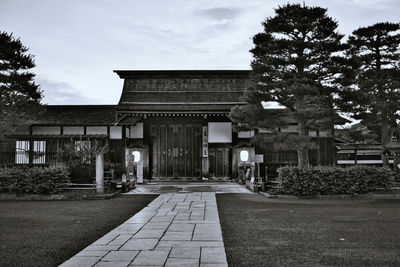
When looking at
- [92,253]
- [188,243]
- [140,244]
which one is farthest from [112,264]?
[188,243]

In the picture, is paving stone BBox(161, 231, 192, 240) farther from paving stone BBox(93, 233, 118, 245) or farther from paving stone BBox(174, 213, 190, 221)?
paving stone BBox(174, 213, 190, 221)

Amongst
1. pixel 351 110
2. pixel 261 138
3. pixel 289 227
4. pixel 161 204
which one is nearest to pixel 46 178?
pixel 161 204

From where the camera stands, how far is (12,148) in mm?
19188

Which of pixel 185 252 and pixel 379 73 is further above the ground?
pixel 379 73

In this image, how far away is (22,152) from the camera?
1920cm

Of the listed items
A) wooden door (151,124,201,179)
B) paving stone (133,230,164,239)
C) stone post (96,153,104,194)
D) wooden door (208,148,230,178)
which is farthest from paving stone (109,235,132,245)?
wooden door (151,124,201,179)

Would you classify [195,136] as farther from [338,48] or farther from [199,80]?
[338,48]

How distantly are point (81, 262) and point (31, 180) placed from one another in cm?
857

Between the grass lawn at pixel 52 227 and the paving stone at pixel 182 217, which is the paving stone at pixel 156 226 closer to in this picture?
the paving stone at pixel 182 217

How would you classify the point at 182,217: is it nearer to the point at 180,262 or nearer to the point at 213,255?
the point at 213,255

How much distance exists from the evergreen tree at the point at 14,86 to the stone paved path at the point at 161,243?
10238mm

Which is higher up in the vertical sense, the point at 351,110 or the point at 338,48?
Result: the point at 338,48

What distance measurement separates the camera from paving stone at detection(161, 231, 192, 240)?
218 inches

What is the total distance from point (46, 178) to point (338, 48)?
10655 mm
